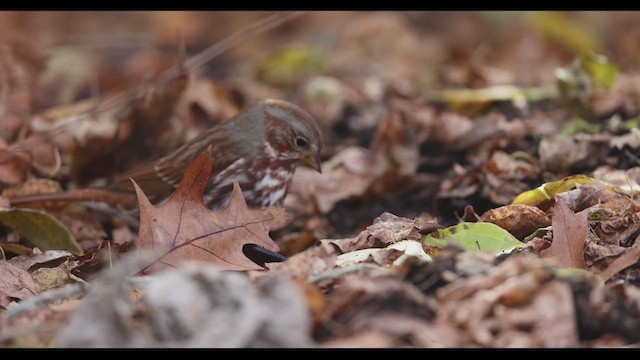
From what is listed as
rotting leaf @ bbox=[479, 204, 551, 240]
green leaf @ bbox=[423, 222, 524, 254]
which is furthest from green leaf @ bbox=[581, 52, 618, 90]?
green leaf @ bbox=[423, 222, 524, 254]

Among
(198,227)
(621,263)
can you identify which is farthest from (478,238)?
(198,227)

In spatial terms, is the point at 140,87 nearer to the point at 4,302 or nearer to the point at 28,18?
the point at 4,302

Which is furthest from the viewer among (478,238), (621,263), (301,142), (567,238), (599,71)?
(599,71)

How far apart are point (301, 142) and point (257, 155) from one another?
9.4 inches

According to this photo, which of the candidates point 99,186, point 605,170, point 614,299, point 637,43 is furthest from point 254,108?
point 637,43

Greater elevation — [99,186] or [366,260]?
[366,260]

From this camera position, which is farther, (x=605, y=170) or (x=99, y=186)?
(x=99, y=186)

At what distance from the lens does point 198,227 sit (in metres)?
3.40

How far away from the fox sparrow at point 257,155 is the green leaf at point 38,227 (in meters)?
0.67

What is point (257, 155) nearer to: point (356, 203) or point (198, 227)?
point (356, 203)

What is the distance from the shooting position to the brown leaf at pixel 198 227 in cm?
332
